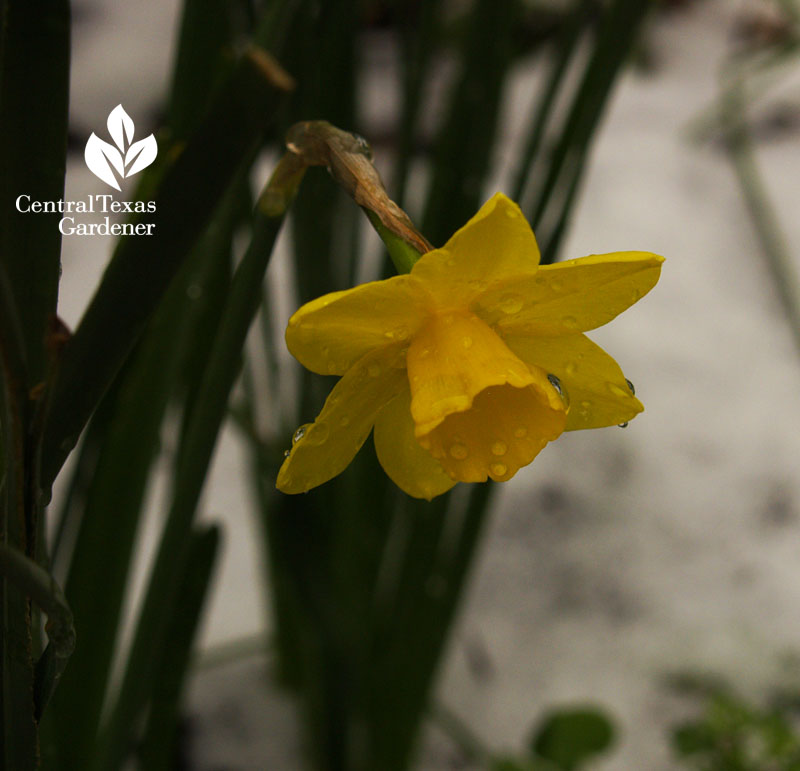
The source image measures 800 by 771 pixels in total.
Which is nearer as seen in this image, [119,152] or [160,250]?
[160,250]

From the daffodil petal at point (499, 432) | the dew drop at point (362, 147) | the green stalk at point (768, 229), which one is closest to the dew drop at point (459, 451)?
the daffodil petal at point (499, 432)

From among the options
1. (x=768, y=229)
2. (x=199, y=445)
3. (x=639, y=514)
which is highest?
(x=768, y=229)

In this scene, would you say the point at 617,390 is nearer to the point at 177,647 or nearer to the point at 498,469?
the point at 498,469

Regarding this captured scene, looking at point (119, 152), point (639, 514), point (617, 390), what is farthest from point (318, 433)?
point (639, 514)

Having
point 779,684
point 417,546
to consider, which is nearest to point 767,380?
point 779,684

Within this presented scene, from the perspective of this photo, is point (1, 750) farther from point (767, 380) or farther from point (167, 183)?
point (767, 380)
